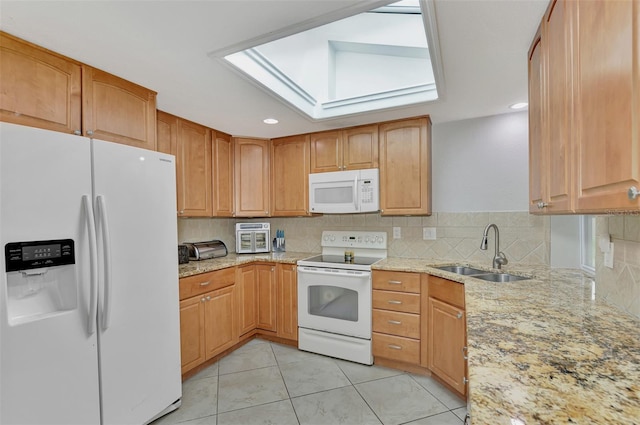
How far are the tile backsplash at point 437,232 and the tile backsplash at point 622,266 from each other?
3.67ft

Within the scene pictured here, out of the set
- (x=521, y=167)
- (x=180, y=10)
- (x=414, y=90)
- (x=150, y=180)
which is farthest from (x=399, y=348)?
(x=180, y=10)

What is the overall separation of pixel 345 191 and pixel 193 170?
4.73 ft

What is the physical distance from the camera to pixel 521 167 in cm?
258

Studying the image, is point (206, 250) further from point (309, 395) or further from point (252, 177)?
point (309, 395)

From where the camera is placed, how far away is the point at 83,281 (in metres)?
1.42

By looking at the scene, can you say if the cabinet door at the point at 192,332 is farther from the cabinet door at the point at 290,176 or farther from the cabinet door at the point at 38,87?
the cabinet door at the point at 38,87

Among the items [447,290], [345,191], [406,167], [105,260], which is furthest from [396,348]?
[105,260]

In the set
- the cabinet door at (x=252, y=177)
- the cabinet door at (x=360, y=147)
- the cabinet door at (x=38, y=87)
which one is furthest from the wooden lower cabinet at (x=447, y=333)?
the cabinet door at (x=38, y=87)

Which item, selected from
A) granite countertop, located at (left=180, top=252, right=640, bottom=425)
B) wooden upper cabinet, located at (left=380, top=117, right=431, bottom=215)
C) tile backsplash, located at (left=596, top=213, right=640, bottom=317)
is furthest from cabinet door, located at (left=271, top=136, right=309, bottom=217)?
tile backsplash, located at (left=596, top=213, right=640, bottom=317)

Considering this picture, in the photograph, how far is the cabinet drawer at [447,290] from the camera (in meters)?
1.99

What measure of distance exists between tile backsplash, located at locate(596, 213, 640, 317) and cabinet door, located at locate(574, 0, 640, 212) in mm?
490

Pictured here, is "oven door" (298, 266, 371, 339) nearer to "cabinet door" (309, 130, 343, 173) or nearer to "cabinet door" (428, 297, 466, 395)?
"cabinet door" (428, 297, 466, 395)

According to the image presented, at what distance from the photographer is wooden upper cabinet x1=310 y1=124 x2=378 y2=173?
2.83 metres

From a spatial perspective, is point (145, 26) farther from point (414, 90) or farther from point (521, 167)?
point (521, 167)
